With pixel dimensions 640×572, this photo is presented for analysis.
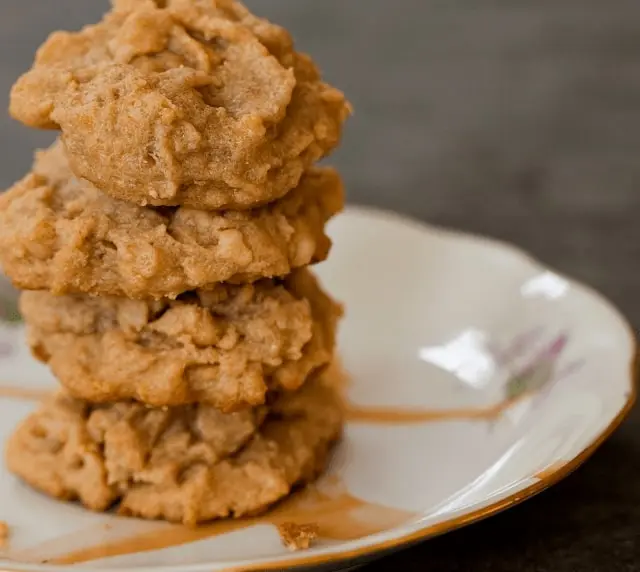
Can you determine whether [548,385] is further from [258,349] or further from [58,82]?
[58,82]

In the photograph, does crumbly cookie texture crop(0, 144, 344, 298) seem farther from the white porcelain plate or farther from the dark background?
the dark background

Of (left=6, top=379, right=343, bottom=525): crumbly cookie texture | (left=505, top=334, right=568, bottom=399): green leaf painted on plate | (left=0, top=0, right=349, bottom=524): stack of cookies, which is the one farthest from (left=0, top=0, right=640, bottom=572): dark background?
(left=0, top=0, right=349, bottom=524): stack of cookies

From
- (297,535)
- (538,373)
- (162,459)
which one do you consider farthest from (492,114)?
(297,535)

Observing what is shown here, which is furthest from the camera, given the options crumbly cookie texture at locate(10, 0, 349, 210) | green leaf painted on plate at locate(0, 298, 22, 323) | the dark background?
the dark background

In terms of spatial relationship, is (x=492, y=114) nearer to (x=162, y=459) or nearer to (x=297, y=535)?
(x=162, y=459)

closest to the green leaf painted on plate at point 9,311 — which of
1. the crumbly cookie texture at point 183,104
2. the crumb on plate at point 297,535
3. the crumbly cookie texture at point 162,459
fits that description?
the crumbly cookie texture at point 162,459

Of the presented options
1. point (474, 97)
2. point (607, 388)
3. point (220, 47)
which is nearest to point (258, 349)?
point (220, 47)
